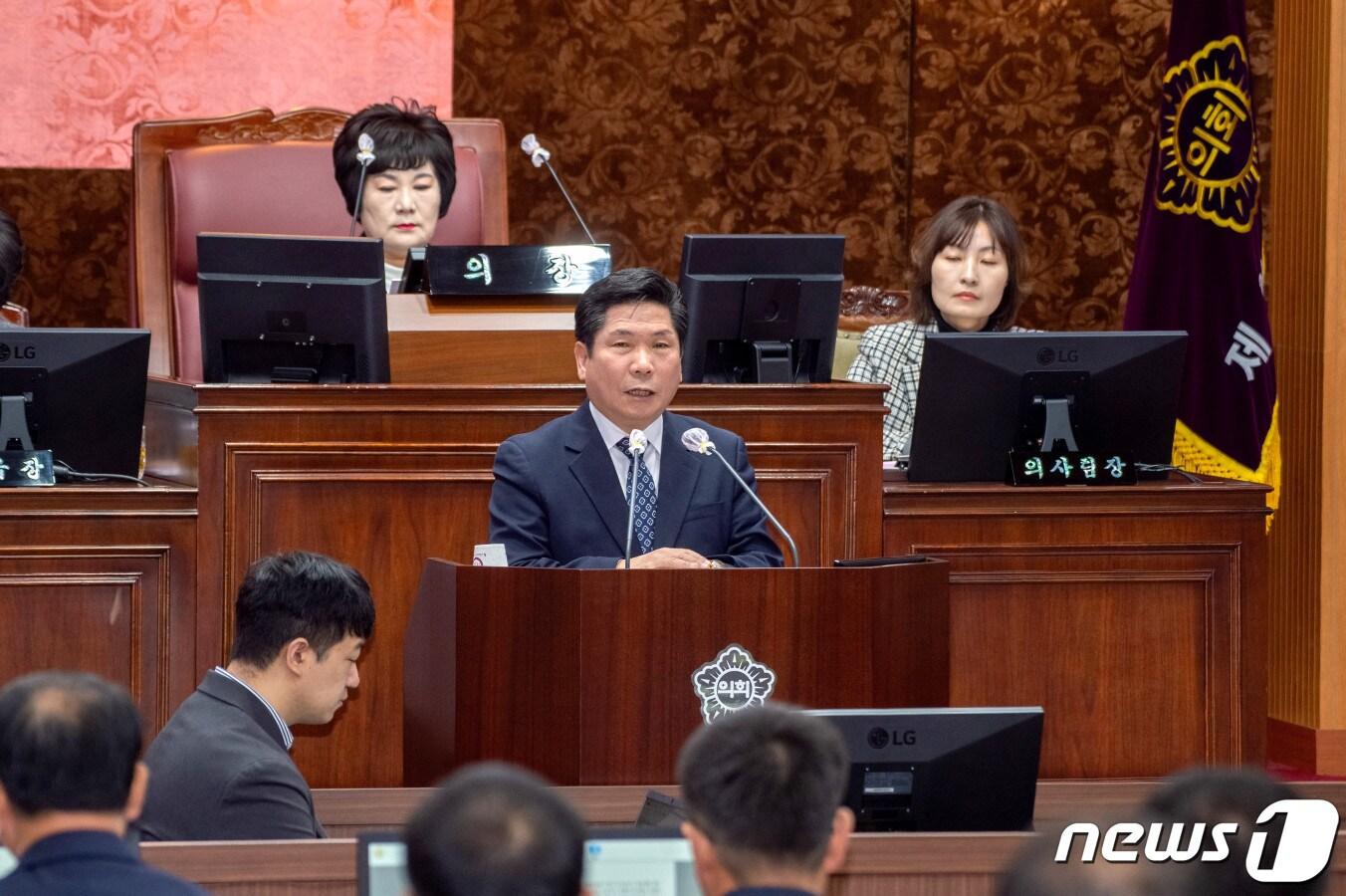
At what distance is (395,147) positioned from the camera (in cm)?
496

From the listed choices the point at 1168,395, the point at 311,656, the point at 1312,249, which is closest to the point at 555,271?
the point at 1168,395

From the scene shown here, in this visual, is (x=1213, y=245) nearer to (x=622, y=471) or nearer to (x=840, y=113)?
(x=840, y=113)

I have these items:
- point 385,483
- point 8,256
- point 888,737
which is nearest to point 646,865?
point 888,737

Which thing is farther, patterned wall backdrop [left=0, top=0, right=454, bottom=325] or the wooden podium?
patterned wall backdrop [left=0, top=0, right=454, bottom=325]

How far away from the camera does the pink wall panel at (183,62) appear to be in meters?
6.53

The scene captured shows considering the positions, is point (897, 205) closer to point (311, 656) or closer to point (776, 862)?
point (311, 656)

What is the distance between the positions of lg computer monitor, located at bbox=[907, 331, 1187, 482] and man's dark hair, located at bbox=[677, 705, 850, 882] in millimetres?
2145

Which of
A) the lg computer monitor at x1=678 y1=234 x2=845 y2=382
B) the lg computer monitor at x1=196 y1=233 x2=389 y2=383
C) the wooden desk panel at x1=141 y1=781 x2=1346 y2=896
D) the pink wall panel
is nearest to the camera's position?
the wooden desk panel at x1=141 y1=781 x2=1346 y2=896

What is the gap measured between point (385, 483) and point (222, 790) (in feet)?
4.33

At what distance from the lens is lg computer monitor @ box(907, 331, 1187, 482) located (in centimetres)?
383

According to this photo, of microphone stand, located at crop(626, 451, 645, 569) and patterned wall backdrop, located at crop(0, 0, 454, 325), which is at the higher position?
patterned wall backdrop, located at crop(0, 0, 454, 325)

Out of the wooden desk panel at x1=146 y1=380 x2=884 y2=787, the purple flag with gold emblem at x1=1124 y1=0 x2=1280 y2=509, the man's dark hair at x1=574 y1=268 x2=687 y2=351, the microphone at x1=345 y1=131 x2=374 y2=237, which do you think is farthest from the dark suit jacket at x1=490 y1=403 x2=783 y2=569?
the purple flag with gold emblem at x1=1124 y1=0 x2=1280 y2=509

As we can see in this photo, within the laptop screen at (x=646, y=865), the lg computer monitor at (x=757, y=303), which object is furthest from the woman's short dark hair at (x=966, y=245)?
the laptop screen at (x=646, y=865)

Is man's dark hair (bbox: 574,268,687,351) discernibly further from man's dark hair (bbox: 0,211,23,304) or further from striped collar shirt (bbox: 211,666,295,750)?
man's dark hair (bbox: 0,211,23,304)
